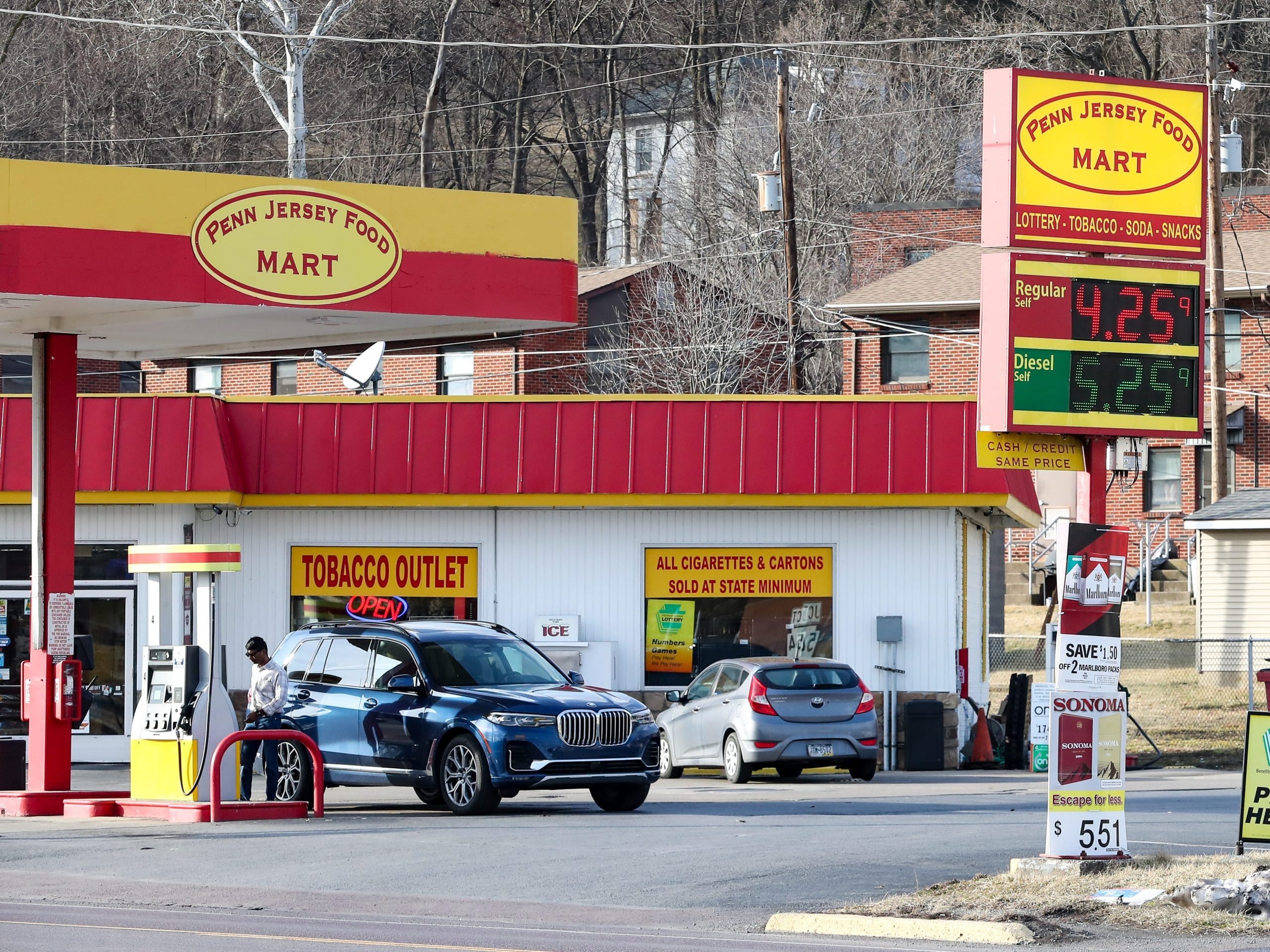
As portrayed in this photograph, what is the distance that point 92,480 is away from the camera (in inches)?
957

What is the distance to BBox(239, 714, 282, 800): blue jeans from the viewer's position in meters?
17.9

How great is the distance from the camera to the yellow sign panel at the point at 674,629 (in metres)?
25.0

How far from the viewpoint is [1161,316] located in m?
13.0

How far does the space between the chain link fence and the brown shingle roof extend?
26.5 feet

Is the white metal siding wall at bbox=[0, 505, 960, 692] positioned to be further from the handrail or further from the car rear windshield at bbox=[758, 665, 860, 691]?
the handrail

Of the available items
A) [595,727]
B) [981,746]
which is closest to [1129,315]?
[595,727]

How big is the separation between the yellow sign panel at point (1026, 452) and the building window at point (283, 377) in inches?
1396

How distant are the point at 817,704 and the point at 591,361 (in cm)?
2493

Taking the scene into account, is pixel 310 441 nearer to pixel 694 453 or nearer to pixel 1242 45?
pixel 694 453

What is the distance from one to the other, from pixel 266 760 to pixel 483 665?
7.25 ft

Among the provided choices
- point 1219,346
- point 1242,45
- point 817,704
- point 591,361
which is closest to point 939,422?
point 817,704

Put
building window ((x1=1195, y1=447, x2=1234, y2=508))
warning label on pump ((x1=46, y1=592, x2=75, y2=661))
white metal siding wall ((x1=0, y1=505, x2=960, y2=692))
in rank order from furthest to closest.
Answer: building window ((x1=1195, y1=447, x2=1234, y2=508)) → white metal siding wall ((x1=0, y1=505, x2=960, y2=692)) → warning label on pump ((x1=46, y1=592, x2=75, y2=661))

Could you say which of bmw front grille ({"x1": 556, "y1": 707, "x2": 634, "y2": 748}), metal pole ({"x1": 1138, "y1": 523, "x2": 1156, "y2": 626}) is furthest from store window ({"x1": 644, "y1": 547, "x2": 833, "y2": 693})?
metal pole ({"x1": 1138, "y1": 523, "x2": 1156, "y2": 626})

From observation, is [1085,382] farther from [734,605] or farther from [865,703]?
[734,605]
